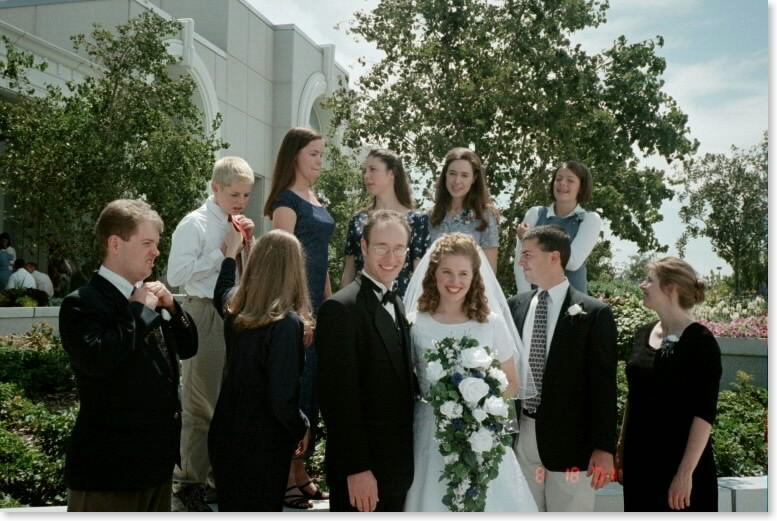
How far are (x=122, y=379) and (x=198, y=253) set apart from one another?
1162 mm

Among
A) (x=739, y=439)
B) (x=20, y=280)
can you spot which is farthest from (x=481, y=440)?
(x=20, y=280)

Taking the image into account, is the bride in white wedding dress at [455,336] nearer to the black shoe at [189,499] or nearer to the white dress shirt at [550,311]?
the white dress shirt at [550,311]

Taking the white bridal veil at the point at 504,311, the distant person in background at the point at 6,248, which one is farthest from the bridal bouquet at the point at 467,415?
the distant person in background at the point at 6,248

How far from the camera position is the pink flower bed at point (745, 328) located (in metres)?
10.3

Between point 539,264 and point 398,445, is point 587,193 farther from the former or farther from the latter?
point 398,445

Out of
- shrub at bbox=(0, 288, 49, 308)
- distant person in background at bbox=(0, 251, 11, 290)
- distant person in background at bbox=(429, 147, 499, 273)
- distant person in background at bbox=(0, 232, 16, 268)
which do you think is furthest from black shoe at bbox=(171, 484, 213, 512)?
distant person in background at bbox=(0, 232, 16, 268)

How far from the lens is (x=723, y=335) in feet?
34.4

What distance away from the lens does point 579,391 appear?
368cm

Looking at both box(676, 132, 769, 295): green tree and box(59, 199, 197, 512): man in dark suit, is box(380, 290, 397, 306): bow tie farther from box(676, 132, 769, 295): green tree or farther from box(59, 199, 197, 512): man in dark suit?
box(676, 132, 769, 295): green tree

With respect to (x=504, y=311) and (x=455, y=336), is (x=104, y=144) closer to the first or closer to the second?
(x=504, y=311)

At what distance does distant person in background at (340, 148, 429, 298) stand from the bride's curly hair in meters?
1.00

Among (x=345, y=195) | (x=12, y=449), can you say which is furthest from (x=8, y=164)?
(x=12, y=449)

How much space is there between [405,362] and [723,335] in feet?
27.7

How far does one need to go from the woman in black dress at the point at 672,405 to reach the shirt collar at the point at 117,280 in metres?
2.39
